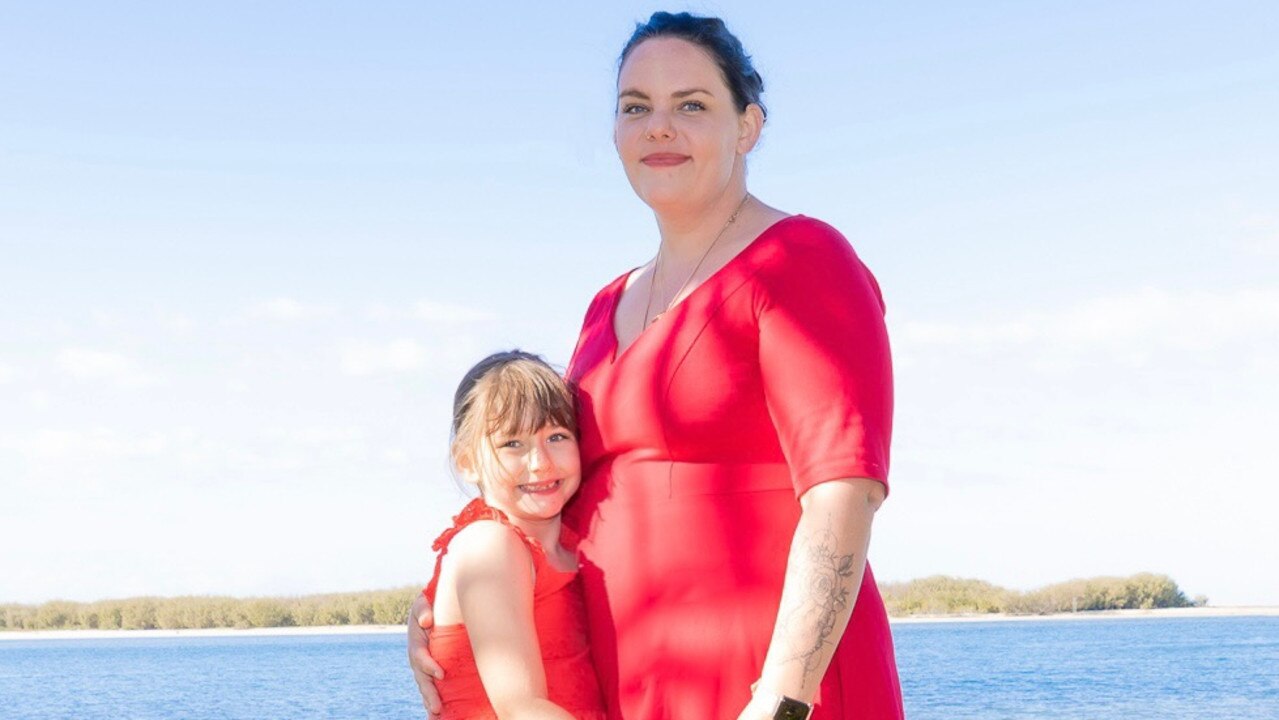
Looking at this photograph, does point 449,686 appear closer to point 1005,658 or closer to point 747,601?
point 747,601

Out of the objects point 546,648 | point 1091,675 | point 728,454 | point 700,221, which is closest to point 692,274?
point 700,221

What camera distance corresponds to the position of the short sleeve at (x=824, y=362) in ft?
6.08

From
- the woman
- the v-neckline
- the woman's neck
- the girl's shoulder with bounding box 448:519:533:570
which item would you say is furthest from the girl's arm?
the woman's neck

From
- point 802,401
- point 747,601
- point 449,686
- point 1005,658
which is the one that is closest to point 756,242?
point 802,401

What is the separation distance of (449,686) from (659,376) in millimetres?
636

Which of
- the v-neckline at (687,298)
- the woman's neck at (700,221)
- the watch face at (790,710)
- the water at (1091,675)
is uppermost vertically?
the woman's neck at (700,221)

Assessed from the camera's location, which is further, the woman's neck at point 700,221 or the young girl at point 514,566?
the woman's neck at point 700,221

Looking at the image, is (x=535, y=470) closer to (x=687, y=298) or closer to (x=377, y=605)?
(x=687, y=298)

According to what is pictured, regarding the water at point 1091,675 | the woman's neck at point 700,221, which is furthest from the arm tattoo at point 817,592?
the water at point 1091,675

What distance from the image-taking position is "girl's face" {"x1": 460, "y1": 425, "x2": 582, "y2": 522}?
2.19 meters

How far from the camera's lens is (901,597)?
63.3 metres

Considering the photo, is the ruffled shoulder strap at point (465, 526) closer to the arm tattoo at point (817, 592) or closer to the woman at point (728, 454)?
the woman at point (728, 454)

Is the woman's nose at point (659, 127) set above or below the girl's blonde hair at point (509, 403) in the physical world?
above

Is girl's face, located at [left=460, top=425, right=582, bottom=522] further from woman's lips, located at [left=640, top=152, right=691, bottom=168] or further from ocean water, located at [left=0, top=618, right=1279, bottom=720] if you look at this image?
ocean water, located at [left=0, top=618, right=1279, bottom=720]
